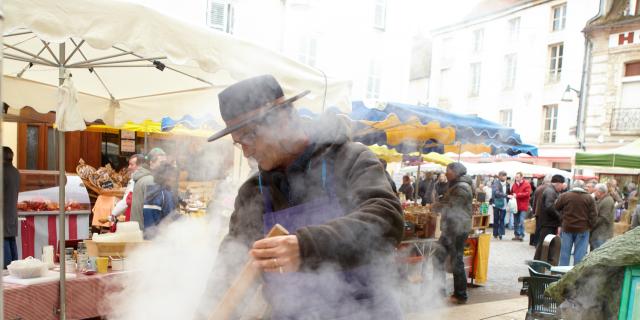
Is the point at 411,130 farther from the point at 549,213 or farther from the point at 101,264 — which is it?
the point at 101,264

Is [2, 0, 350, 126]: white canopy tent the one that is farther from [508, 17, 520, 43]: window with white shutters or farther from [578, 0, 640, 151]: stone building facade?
[578, 0, 640, 151]: stone building facade

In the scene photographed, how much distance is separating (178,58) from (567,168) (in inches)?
747

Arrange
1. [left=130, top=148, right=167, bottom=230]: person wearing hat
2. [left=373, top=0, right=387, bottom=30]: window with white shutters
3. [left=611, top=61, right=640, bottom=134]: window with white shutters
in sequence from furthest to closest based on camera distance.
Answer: [left=611, top=61, right=640, bottom=134]: window with white shutters, [left=130, top=148, right=167, bottom=230]: person wearing hat, [left=373, top=0, right=387, bottom=30]: window with white shutters

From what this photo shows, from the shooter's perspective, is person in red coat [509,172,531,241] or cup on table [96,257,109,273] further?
person in red coat [509,172,531,241]

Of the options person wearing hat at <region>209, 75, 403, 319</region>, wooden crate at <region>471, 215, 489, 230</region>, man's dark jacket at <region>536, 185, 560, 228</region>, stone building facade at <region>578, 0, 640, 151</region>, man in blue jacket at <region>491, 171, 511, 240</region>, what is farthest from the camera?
stone building facade at <region>578, 0, 640, 151</region>

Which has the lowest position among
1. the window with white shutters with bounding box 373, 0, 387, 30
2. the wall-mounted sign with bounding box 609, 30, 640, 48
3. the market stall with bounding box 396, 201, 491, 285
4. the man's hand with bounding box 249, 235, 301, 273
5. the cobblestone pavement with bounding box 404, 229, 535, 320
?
the cobblestone pavement with bounding box 404, 229, 535, 320

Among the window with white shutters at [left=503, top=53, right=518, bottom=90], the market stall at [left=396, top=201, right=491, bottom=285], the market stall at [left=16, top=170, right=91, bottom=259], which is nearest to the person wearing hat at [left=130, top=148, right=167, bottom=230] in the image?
the market stall at [left=16, top=170, right=91, bottom=259]

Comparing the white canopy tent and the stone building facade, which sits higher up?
the stone building facade

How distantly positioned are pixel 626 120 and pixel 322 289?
1741cm

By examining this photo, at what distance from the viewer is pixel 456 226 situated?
17.4 feet

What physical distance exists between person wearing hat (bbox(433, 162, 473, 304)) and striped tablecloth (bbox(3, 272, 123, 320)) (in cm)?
362

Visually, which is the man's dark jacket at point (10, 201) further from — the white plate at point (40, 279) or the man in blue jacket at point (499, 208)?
the man in blue jacket at point (499, 208)

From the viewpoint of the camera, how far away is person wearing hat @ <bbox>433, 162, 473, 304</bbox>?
17.2 ft

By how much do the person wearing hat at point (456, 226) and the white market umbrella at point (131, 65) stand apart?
110 inches
